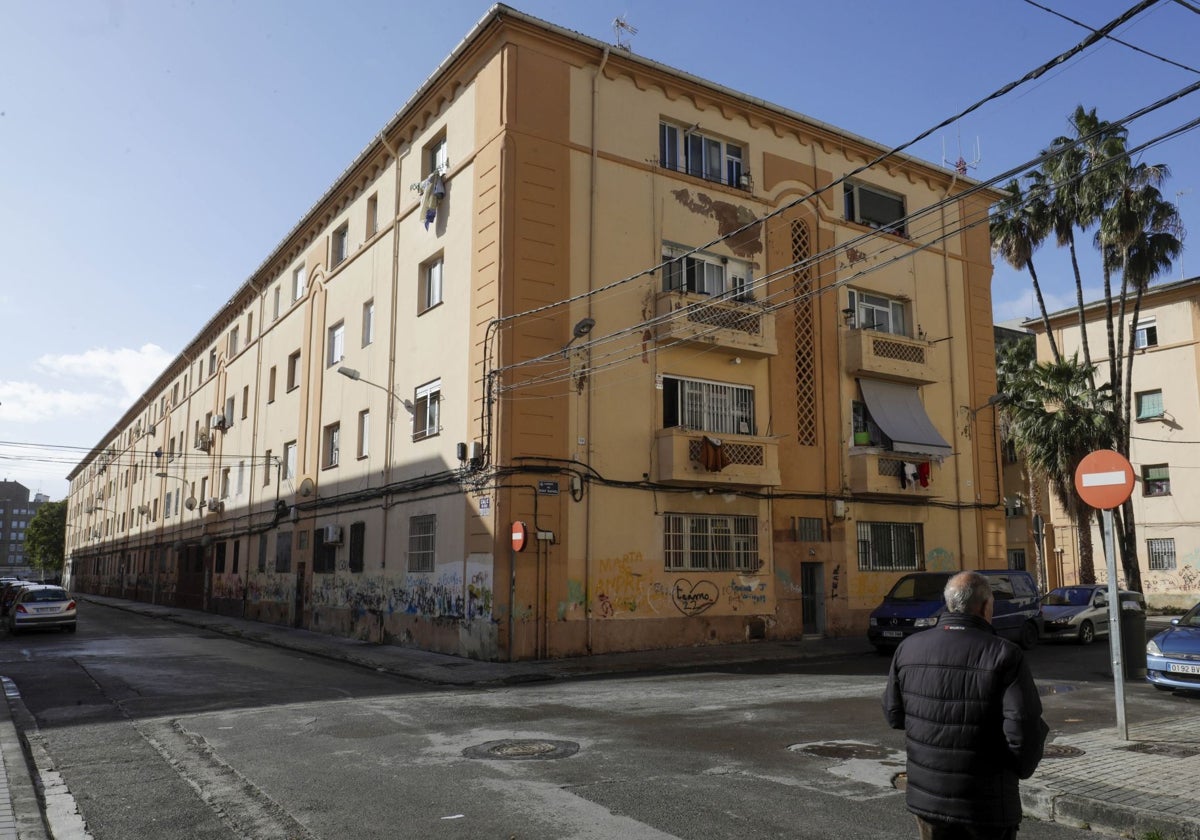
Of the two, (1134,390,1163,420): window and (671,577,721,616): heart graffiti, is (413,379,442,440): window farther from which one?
(1134,390,1163,420): window

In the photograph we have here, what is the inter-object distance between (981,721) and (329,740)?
23.5 feet

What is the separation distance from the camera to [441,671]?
16094 mm

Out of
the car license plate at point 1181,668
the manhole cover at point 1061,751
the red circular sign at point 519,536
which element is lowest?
the manhole cover at point 1061,751

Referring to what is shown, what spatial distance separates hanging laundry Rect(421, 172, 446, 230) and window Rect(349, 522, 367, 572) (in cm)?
797

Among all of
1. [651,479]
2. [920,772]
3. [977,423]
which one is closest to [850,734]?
[920,772]

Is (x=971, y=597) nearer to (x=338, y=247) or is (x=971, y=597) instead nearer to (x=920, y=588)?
(x=920, y=588)

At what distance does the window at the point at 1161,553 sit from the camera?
33.4m

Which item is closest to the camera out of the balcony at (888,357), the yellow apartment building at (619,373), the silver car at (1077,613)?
the yellow apartment building at (619,373)

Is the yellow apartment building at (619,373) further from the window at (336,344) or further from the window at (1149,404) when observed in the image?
the window at (1149,404)

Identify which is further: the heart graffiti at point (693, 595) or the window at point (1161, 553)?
the window at point (1161, 553)

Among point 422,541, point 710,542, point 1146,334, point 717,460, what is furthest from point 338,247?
point 1146,334

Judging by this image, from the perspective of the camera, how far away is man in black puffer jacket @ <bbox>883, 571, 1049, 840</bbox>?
3641 millimetres

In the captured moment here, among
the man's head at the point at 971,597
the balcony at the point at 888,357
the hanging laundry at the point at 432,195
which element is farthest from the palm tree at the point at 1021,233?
the man's head at the point at 971,597

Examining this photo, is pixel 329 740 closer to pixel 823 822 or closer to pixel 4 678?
pixel 823 822
